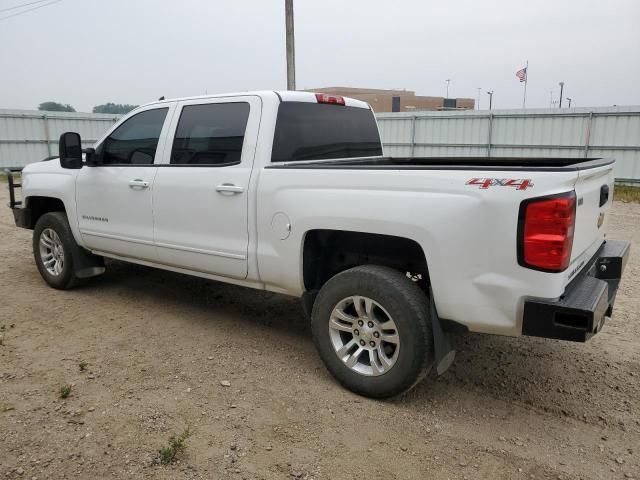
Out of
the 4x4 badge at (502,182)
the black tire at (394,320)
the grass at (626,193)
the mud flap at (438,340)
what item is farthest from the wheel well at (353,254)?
the grass at (626,193)

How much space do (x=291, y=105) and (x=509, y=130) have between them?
15273 mm

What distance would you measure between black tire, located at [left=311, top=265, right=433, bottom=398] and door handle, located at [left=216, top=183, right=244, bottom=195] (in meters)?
0.98

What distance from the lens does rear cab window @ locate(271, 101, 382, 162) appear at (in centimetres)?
409

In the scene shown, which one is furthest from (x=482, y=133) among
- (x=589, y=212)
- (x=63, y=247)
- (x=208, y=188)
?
(x=589, y=212)

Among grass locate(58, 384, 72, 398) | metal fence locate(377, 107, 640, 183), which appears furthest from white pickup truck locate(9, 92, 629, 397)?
→ metal fence locate(377, 107, 640, 183)

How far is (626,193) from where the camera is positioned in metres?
14.6

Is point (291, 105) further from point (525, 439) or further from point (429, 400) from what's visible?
point (525, 439)

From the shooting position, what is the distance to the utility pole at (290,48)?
15320 mm

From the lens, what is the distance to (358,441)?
3057mm

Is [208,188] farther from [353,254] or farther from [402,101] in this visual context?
[402,101]

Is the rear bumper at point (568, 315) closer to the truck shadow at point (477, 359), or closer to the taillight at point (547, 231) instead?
the taillight at point (547, 231)

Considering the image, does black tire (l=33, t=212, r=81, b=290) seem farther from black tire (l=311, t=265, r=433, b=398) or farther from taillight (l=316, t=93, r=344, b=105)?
black tire (l=311, t=265, r=433, b=398)

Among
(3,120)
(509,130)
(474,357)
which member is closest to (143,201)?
(474,357)

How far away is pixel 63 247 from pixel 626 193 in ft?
45.7
